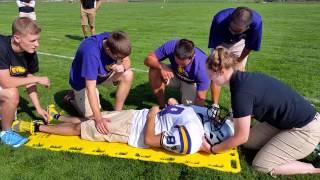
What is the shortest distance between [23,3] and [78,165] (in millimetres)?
9951

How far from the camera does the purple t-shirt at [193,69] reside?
5570mm

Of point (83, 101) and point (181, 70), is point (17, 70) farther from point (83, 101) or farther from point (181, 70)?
point (181, 70)

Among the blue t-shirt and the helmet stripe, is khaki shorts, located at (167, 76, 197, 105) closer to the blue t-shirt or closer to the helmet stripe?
the helmet stripe

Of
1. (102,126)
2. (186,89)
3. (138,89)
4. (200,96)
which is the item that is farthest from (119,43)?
(138,89)

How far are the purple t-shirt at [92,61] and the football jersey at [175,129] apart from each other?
77 cm

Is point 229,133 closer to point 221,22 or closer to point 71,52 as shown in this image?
point 221,22

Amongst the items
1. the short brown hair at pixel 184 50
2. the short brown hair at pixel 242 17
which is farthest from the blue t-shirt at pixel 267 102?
the short brown hair at pixel 242 17

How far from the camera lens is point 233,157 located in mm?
4582

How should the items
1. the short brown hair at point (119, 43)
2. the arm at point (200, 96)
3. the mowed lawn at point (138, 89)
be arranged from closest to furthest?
the mowed lawn at point (138, 89) < the short brown hair at point (119, 43) < the arm at point (200, 96)

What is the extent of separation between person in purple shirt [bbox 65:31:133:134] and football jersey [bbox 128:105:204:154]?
1.30 ft

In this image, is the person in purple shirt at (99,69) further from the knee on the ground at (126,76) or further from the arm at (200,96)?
the arm at (200,96)

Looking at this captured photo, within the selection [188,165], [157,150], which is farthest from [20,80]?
[188,165]

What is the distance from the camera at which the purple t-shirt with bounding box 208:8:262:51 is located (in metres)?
6.15

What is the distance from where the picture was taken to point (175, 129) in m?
4.39
